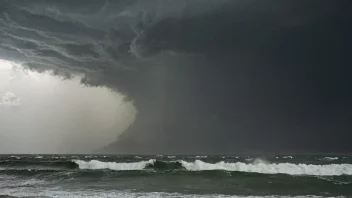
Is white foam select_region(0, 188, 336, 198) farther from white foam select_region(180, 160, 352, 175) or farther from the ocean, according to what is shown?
white foam select_region(180, 160, 352, 175)

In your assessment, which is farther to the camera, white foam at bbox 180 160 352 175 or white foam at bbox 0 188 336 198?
white foam at bbox 180 160 352 175

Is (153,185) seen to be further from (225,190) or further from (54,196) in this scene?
(54,196)

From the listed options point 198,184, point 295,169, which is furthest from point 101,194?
point 295,169

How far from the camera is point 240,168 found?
3394 centimetres

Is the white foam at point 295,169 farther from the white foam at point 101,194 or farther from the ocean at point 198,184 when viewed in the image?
the white foam at point 101,194

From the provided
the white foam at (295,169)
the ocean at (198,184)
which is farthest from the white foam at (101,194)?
the white foam at (295,169)

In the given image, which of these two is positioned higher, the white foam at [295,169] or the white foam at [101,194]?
the white foam at [295,169]

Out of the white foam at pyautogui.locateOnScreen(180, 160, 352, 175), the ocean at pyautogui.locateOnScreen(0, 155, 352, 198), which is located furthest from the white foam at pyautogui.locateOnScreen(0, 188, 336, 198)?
the white foam at pyautogui.locateOnScreen(180, 160, 352, 175)

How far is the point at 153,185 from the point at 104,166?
17197 mm

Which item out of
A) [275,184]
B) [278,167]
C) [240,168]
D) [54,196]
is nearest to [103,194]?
[54,196]

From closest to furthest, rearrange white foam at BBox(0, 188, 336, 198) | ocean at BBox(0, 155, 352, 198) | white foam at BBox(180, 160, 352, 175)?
white foam at BBox(0, 188, 336, 198), ocean at BBox(0, 155, 352, 198), white foam at BBox(180, 160, 352, 175)

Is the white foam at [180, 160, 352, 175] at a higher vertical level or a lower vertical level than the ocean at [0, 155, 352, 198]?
higher

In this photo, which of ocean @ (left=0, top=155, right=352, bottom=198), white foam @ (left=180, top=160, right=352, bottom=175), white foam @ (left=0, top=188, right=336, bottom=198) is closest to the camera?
white foam @ (left=0, top=188, right=336, bottom=198)

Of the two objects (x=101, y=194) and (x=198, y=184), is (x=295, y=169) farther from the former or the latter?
(x=101, y=194)
